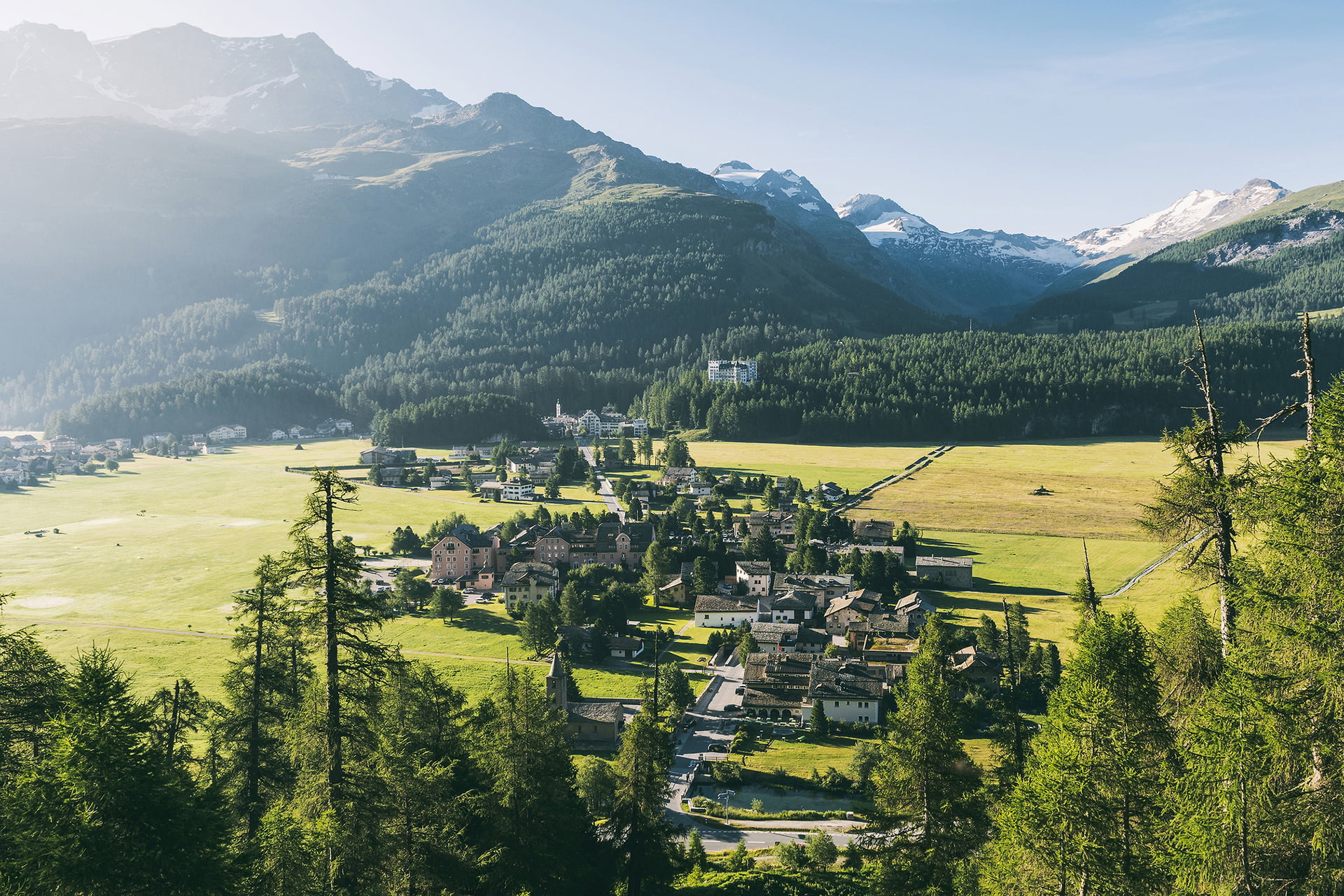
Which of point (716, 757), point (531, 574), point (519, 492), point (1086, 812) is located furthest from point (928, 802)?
point (519, 492)

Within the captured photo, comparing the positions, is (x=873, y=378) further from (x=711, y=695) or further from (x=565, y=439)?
(x=711, y=695)

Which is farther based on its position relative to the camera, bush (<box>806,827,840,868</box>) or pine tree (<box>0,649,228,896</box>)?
bush (<box>806,827,840,868</box>)

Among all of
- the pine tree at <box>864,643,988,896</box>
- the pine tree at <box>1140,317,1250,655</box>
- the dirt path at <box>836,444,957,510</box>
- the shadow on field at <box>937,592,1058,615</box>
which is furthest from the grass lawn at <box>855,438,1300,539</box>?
the pine tree at <box>864,643,988,896</box>

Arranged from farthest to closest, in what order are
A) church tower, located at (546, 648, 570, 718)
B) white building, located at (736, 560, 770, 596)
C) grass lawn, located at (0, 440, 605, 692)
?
white building, located at (736, 560, 770, 596)
grass lawn, located at (0, 440, 605, 692)
church tower, located at (546, 648, 570, 718)

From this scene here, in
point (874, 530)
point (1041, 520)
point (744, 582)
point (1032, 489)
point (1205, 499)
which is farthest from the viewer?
point (1032, 489)

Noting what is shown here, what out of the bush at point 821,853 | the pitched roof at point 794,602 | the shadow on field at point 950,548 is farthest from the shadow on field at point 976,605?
the bush at point 821,853

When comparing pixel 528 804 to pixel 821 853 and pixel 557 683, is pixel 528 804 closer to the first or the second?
pixel 821 853

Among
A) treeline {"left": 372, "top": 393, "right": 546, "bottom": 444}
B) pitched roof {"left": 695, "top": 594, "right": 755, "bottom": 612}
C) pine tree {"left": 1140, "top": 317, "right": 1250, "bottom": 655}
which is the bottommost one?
pitched roof {"left": 695, "top": 594, "right": 755, "bottom": 612}

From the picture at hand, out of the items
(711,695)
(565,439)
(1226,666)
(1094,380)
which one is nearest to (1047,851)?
(1226,666)

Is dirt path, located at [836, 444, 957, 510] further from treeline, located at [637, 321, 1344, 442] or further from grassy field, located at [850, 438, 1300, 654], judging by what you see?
treeline, located at [637, 321, 1344, 442]

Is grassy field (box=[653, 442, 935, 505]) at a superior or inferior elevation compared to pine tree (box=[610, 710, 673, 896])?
superior

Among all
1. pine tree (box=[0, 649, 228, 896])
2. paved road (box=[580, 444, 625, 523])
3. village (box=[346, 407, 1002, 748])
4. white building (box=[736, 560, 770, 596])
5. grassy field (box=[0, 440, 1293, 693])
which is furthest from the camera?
paved road (box=[580, 444, 625, 523])
